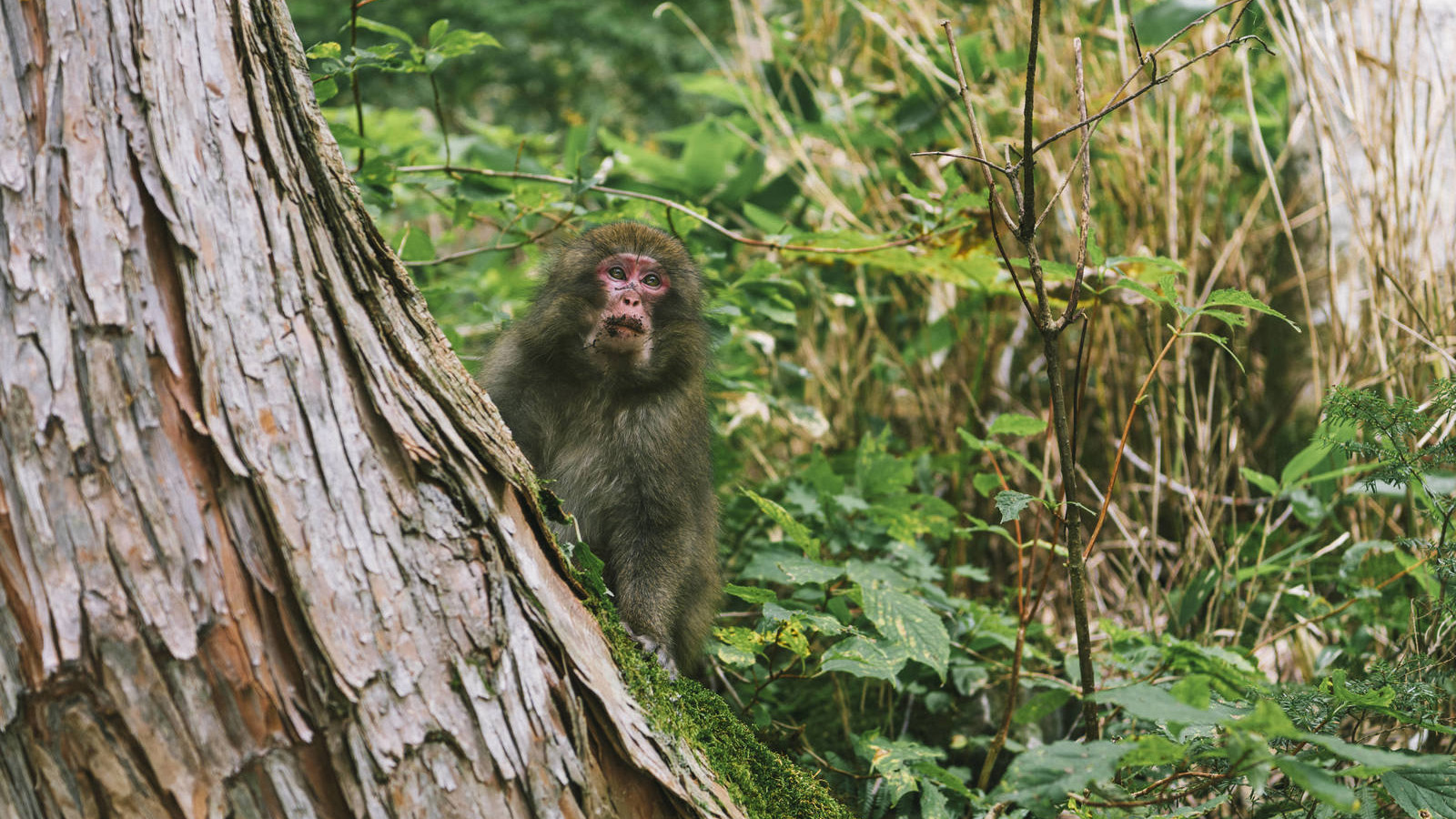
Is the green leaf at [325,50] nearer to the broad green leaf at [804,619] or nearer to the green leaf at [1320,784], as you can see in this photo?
the broad green leaf at [804,619]

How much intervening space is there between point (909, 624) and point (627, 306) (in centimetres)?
112

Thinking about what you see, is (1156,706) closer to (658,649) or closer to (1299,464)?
(658,649)

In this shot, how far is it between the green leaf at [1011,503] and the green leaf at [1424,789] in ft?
2.51

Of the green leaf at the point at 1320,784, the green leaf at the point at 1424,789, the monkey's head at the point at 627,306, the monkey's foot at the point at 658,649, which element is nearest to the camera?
the green leaf at the point at 1320,784

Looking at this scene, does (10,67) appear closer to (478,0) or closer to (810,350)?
(810,350)

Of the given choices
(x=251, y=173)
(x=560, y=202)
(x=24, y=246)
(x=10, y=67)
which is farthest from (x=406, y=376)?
(x=560, y=202)

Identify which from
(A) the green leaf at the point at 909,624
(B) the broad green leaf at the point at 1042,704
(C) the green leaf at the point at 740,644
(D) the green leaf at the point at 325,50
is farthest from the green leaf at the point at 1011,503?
(D) the green leaf at the point at 325,50

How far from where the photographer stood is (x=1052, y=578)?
4047 millimetres

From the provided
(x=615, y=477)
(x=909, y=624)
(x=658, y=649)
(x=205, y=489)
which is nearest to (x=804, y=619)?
(x=909, y=624)

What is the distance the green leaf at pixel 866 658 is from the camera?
237 centimetres

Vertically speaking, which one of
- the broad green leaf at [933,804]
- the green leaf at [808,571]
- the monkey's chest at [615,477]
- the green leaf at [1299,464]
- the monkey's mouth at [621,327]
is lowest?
the broad green leaf at [933,804]

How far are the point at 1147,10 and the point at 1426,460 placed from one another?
3.34 m

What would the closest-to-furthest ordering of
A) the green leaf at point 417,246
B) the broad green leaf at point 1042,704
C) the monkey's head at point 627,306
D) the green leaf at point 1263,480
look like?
the broad green leaf at point 1042,704, the monkey's head at point 627,306, the green leaf at point 1263,480, the green leaf at point 417,246

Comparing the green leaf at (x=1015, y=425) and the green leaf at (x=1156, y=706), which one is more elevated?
the green leaf at (x=1015, y=425)
